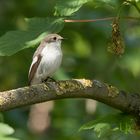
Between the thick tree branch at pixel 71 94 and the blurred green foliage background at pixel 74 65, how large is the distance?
13.3 ft

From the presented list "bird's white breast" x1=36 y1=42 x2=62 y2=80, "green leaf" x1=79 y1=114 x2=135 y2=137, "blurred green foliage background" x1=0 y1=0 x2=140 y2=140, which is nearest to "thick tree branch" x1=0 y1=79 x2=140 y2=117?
"green leaf" x1=79 y1=114 x2=135 y2=137

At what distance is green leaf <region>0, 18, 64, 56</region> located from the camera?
459cm

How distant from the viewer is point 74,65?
378 inches

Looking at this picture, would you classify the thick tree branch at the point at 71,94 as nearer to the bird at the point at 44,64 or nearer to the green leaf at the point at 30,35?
the green leaf at the point at 30,35

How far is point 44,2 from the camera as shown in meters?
9.48

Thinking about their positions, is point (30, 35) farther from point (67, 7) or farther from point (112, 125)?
point (112, 125)

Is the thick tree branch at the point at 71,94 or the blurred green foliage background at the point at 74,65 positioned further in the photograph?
the blurred green foliage background at the point at 74,65

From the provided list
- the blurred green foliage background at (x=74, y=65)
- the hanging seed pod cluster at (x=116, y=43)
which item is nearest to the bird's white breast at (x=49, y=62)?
the hanging seed pod cluster at (x=116, y=43)

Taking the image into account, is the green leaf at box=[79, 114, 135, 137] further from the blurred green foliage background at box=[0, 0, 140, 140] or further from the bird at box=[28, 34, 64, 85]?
the blurred green foliage background at box=[0, 0, 140, 140]

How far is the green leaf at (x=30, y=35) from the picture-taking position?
4.59 m

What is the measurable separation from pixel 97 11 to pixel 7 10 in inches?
63.0

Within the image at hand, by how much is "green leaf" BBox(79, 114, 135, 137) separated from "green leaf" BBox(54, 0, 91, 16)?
0.77 metres

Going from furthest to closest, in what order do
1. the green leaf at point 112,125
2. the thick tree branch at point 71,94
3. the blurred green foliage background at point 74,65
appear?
the blurred green foliage background at point 74,65 → the green leaf at point 112,125 → the thick tree branch at point 71,94

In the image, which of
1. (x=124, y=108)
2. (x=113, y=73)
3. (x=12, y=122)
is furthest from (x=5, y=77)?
(x=124, y=108)
